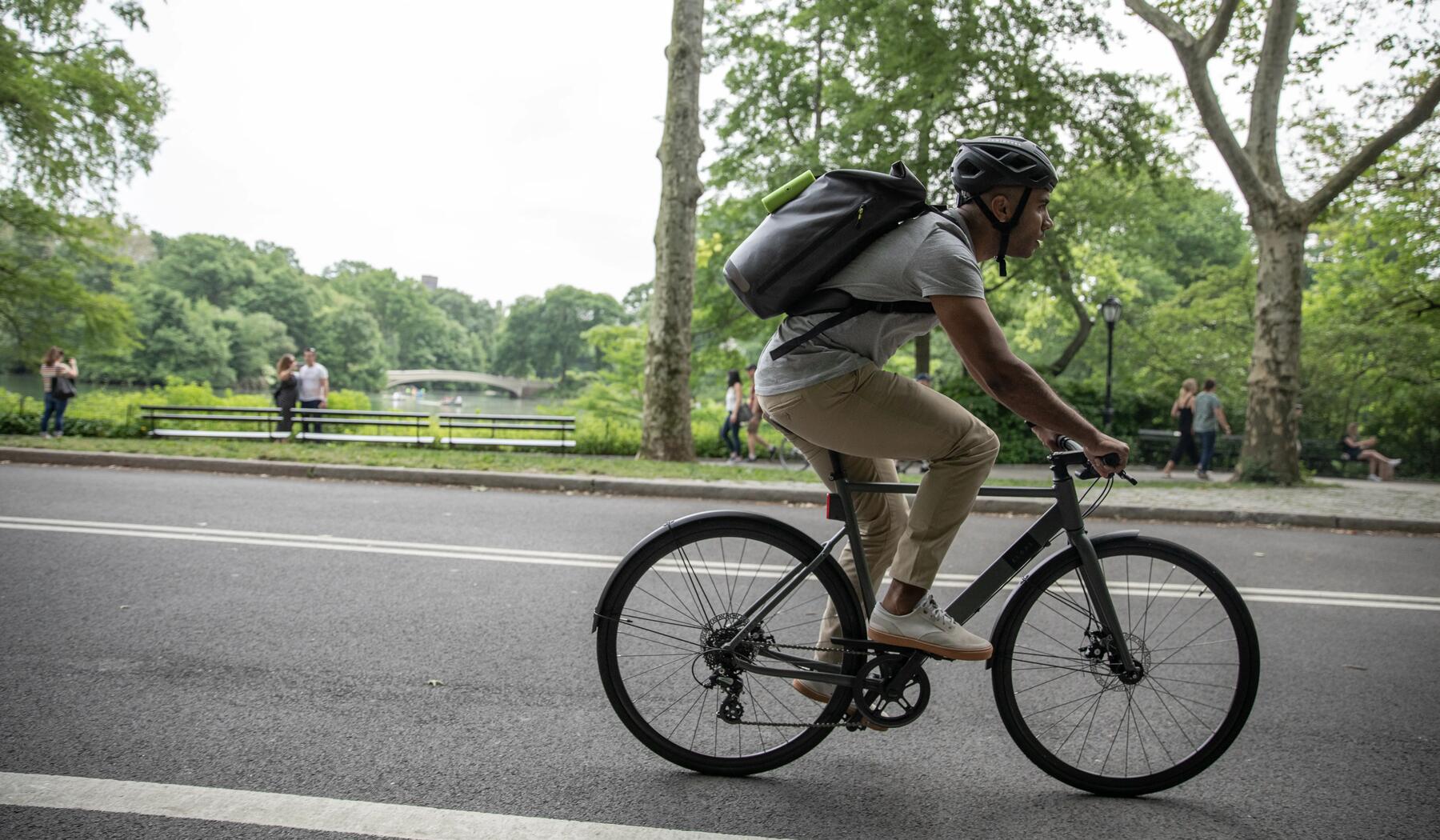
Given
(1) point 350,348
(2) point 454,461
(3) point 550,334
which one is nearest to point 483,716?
(2) point 454,461

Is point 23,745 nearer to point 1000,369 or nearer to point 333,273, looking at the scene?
Result: point 1000,369

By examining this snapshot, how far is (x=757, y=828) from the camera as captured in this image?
2582 mm

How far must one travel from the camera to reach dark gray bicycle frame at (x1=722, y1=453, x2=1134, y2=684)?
2.89 meters

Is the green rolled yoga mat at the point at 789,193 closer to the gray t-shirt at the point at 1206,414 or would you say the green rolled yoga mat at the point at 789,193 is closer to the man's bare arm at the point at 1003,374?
the man's bare arm at the point at 1003,374

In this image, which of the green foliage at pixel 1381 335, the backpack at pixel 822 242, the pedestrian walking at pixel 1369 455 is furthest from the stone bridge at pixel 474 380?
the backpack at pixel 822 242

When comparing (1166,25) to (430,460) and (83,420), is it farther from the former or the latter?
(83,420)

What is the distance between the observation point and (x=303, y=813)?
256cm

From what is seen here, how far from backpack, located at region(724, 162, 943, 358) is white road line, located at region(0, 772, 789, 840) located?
1384mm

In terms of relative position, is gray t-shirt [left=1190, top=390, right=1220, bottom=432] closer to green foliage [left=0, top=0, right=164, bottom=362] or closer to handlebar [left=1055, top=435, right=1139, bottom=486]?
handlebar [left=1055, top=435, right=1139, bottom=486]

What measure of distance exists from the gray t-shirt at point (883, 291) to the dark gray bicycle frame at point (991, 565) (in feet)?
1.10

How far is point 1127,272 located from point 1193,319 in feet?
27.6

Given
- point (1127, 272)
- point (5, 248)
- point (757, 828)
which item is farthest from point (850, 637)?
point (1127, 272)

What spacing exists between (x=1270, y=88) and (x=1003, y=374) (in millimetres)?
15608

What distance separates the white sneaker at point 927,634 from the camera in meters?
2.79
